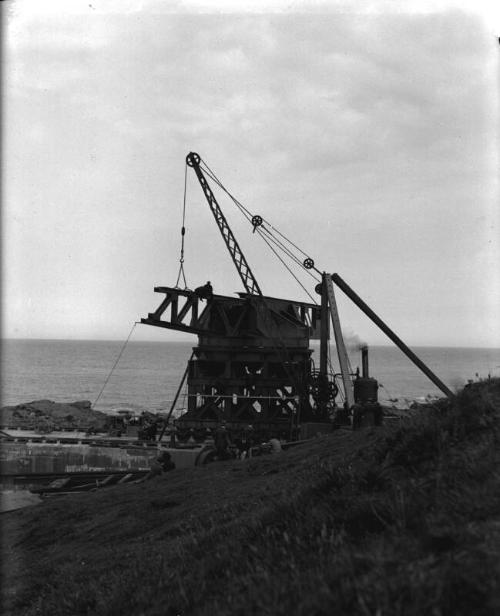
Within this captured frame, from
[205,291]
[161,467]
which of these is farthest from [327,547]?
[205,291]

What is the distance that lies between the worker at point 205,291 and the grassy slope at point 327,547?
2052cm

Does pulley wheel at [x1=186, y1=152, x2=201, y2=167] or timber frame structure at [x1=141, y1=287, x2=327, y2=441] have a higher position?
pulley wheel at [x1=186, y1=152, x2=201, y2=167]

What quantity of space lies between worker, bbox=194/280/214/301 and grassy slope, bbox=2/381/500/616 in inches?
808

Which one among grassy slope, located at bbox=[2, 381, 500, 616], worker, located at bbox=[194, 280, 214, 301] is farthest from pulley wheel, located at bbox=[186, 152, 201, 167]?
grassy slope, located at bbox=[2, 381, 500, 616]

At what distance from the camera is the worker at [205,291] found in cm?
3153

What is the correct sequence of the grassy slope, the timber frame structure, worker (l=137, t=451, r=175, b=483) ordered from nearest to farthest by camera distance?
the grassy slope < worker (l=137, t=451, r=175, b=483) < the timber frame structure

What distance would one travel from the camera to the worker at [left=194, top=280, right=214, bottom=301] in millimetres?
31533

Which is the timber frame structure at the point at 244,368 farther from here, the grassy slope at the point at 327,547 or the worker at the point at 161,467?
the grassy slope at the point at 327,547

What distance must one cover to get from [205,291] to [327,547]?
27145mm

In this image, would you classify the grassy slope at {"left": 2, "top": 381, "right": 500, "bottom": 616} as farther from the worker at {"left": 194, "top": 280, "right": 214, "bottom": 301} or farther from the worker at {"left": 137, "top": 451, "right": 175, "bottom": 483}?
the worker at {"left": 194, "top": 280, "right": 214, "bottom": 301}

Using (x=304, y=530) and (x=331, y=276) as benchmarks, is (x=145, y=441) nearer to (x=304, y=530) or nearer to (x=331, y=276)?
(x=331, y=276)

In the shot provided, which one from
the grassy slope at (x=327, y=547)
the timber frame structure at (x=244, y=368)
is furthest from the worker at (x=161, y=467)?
the timber frame structure at (x=244, y=368)

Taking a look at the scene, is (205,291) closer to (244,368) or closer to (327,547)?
(244,368)

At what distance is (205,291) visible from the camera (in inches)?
1250
